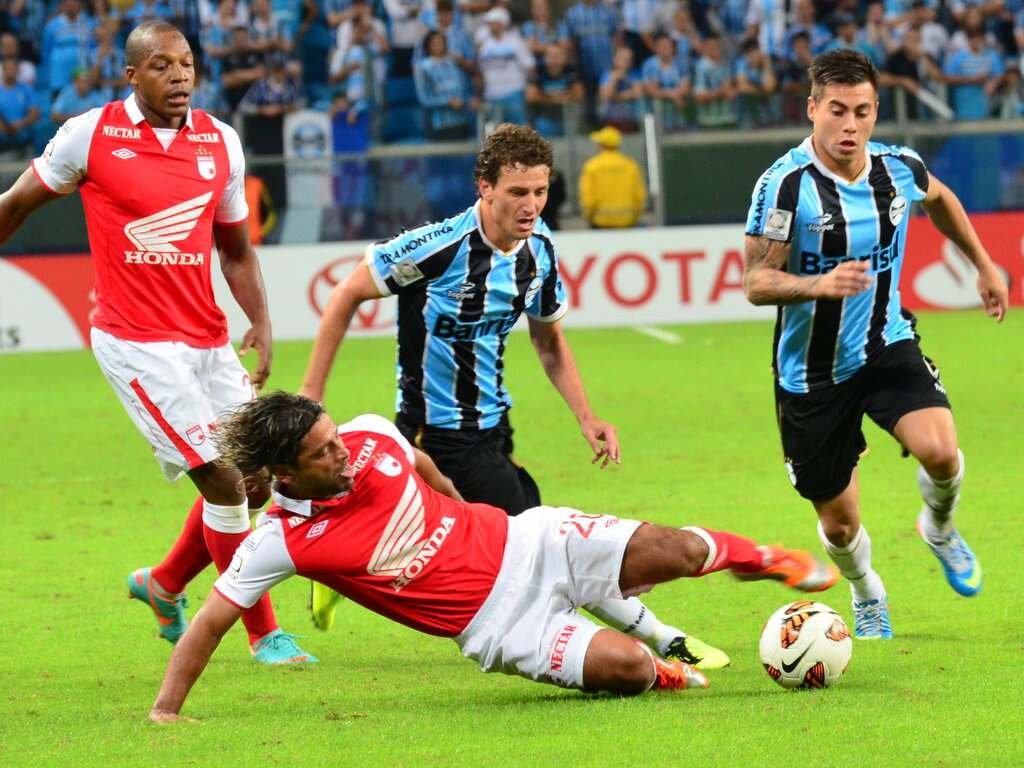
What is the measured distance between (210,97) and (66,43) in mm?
2033

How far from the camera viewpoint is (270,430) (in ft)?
17.3

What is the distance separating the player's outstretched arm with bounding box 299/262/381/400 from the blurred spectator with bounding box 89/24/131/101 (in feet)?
48.3

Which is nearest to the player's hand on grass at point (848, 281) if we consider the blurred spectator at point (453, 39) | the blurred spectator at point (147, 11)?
the blurred spectator at point (453, 39)

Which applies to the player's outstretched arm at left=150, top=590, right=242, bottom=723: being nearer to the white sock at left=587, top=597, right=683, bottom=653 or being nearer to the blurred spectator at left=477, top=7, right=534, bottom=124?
the white sock at left=587, top=597, right=683, bottom=653

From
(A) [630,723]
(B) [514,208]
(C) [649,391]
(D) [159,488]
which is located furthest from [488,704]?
(C) [649,391]

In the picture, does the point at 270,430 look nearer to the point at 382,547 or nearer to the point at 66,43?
the point at 382,547

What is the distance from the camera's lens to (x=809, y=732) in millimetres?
4965

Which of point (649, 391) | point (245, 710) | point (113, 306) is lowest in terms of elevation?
point (649, 391)

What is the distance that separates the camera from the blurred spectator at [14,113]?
20516 mm

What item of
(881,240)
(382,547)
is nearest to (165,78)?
(382,547)

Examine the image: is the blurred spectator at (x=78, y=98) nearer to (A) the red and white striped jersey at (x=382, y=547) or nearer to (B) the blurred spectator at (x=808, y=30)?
(B) the blurred spectator at (x=808, y=30)

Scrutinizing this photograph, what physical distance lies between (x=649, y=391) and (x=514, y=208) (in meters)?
8.21

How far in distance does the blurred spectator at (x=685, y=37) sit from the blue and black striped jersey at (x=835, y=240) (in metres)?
14.9

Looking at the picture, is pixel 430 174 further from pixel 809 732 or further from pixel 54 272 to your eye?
pixel 809 732
